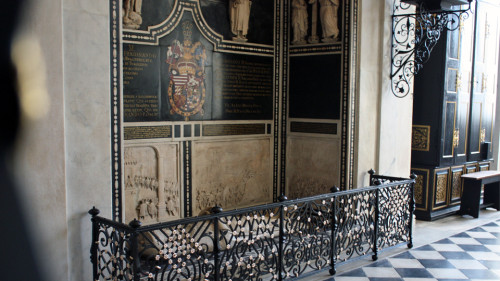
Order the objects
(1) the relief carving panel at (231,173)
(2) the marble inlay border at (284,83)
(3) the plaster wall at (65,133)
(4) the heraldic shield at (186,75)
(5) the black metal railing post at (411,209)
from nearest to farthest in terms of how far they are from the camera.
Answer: (3) the plaster wall at (65,133), (4) the heraldic shield at (186,75), (1) the relief carving panel at (231,173), (5) the black metal railing post at (411,209), (2) the marble inlay border at (284,83)

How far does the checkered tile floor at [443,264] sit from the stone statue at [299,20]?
2.87 meters

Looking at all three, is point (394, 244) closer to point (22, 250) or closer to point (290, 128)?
point (290, 128)

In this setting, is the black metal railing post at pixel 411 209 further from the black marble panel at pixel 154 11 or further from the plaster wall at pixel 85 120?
the plaster wall at pixel 85 120

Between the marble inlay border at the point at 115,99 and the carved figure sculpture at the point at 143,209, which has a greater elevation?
the marble inlay border at the point at 115,99

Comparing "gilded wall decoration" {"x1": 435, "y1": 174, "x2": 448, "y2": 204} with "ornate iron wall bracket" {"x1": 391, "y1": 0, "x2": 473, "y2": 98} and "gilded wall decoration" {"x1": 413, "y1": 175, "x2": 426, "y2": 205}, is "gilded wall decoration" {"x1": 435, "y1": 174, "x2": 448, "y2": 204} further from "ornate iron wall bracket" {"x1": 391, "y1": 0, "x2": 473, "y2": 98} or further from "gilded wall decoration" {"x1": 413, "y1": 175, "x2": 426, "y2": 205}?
"ornate iron wall bracket" {"x1": 391, "y1": 0, "x2": 473, "y2": 98}

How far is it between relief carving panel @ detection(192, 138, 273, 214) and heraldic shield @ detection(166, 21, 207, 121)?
463mm

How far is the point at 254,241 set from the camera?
439 centimetres

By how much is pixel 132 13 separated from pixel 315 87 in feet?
8.19

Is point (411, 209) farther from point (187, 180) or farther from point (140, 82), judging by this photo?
point (140, 82)

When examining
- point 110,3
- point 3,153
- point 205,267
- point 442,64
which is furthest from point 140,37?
point 442,64

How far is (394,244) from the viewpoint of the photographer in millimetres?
5887

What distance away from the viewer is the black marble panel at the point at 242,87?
6004 millimetres

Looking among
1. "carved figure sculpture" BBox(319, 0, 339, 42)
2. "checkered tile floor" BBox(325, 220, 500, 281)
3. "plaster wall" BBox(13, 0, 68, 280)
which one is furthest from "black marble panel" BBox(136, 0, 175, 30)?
"checkered tile floor" BBox(325, 220, 500, 281)

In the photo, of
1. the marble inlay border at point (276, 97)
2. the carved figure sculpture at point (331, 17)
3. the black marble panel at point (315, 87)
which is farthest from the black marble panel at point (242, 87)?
the carved figure sculpture at point (331, 17)
